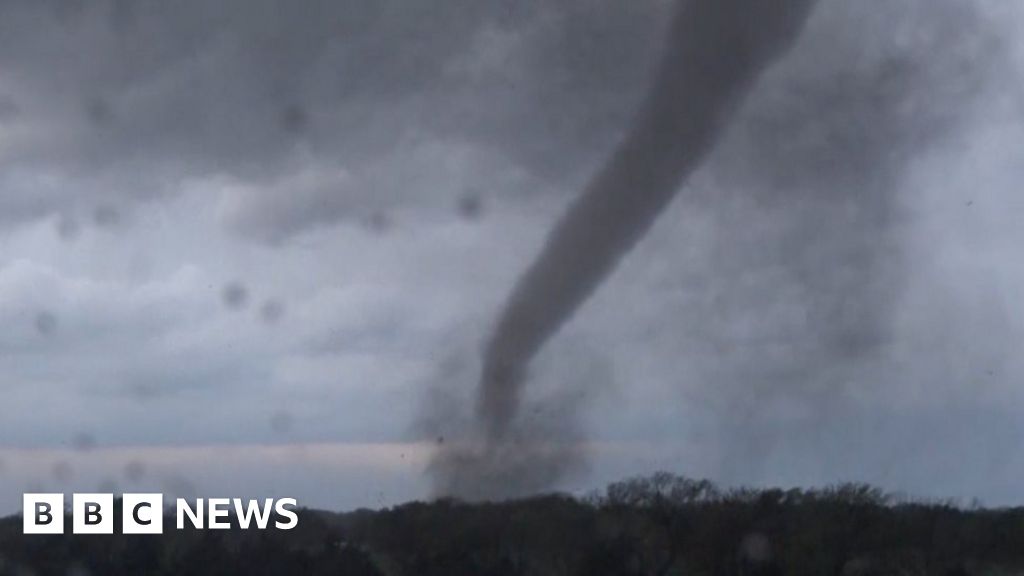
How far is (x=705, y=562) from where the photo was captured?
154 ft

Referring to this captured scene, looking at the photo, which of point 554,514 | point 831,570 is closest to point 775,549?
point 831,570

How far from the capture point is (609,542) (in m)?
48.5

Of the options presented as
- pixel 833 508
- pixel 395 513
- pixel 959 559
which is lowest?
pixel 959 559

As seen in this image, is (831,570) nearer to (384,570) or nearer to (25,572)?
(384,570)

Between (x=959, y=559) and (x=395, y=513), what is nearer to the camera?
(x=959, y=559)

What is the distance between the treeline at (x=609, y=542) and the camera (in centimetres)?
4538

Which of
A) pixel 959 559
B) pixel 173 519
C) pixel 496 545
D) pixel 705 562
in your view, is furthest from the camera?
pixel 173 519

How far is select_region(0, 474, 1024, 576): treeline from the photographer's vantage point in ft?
149

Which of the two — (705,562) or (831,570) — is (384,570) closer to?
(705,562)

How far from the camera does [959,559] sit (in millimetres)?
43750

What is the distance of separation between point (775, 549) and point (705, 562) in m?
2.22

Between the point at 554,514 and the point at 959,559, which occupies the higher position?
the point at 554,514

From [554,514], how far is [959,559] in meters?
14.3

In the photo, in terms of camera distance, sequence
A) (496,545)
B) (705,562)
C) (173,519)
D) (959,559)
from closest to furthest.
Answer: (959,559) → (705,562) → (496,545) → (173,519)
